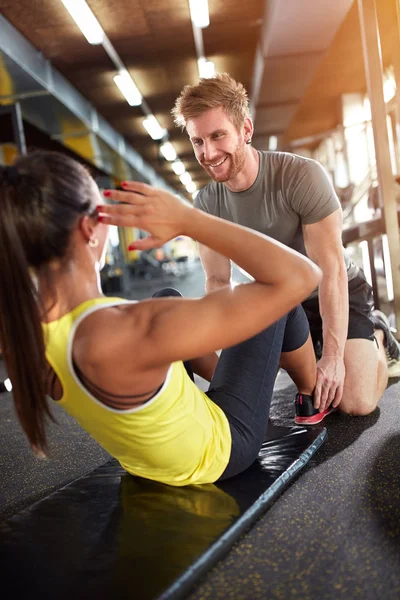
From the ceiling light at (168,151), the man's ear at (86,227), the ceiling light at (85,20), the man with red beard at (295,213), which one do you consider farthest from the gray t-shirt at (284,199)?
the ceiling light at (168,151)

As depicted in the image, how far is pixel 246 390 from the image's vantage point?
1545 millimetres

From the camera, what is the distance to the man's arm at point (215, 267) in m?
2.31

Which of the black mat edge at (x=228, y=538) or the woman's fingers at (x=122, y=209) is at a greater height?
the woman's fingers at (x=122, y=209)

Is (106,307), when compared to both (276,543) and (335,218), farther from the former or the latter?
(335,218)

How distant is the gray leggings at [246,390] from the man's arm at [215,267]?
2.33 ft

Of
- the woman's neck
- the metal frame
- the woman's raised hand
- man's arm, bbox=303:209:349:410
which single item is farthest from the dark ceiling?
the woman's neck

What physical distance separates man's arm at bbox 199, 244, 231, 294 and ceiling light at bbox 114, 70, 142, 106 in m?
5.75

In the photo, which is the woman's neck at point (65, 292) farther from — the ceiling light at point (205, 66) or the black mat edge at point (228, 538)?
the ceiling light at point (205, 66)

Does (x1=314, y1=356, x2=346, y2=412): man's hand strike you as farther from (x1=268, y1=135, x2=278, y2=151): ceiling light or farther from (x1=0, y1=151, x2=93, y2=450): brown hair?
(x1=268, y1=135, x2=278, y2=151): ceiling light

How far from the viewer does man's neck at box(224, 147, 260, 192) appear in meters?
2.24

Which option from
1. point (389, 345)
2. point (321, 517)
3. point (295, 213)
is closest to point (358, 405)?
point (389, 345)

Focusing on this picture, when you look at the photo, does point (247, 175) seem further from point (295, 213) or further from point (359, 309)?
point (359, 309)

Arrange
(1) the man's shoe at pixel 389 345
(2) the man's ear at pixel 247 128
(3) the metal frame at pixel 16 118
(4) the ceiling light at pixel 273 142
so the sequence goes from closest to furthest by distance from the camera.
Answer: (2) the man's ear at pixel 247 128, (1) the man's shoe at pixel 389 345, (3) the metal frame at pixel 16 118, (4) the ceiling light at pixel 273 142

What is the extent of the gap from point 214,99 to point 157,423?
1361mm
